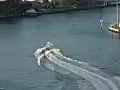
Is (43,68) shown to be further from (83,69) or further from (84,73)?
(84,73)

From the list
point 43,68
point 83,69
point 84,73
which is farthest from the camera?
point 43,68

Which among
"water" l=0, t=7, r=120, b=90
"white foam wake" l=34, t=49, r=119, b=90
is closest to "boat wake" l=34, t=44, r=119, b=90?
"white foam wake" l=34, t=49, r=119, b=90

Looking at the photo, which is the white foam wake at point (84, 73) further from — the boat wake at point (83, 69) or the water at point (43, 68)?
the water at point (43, 68)

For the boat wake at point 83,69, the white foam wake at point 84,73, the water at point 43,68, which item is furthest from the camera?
the water at point 43,68

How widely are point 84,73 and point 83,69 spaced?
0.89 m

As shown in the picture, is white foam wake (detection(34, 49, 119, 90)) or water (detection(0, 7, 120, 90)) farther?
water (detection(0, 7, 120, 90))

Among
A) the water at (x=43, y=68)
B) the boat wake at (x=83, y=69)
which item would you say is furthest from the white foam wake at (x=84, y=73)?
the water at (x=43, y=68)

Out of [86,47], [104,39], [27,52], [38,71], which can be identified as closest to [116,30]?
[104,39]

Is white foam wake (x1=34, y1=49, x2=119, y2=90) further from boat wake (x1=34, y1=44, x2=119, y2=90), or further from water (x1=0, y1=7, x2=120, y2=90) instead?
water (x1=0, y1=7, x2=120, y2=90)

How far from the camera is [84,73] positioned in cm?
2206

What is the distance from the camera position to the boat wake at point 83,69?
63.2 ft

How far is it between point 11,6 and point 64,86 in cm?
6508

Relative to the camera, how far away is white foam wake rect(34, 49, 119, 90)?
19.1m

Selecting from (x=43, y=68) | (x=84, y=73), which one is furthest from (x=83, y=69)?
(x=43, y=68)
